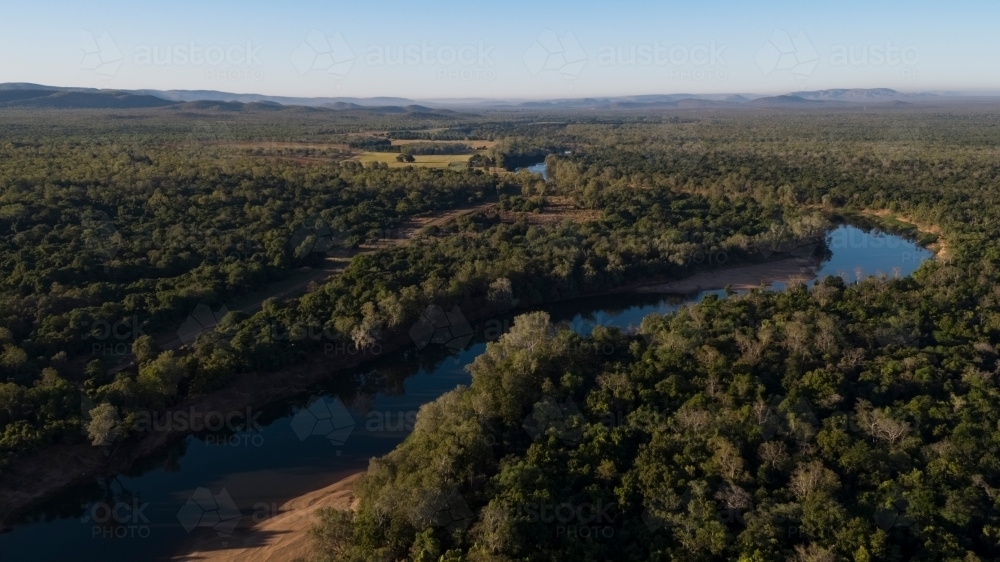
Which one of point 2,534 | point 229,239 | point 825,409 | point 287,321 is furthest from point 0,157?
point 825,409

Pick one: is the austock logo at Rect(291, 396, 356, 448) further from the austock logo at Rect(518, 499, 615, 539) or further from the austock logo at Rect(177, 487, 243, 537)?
the austock logo at Rect(518, 499, 615, 539)

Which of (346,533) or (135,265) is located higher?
(135,265)

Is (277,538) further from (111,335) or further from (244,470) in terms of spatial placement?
(111,335)

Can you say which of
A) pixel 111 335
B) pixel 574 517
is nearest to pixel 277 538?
pixel 574 517

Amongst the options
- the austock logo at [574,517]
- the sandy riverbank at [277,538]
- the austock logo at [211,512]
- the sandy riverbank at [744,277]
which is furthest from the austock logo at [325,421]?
the sandy riverbank at [744,277]

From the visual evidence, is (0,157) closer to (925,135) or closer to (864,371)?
(864,371)

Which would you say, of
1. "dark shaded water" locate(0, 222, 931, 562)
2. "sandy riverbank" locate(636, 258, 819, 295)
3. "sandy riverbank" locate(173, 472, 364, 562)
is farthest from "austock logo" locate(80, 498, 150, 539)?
"sandy riverbank" locate(636, 258, 819, 295)
